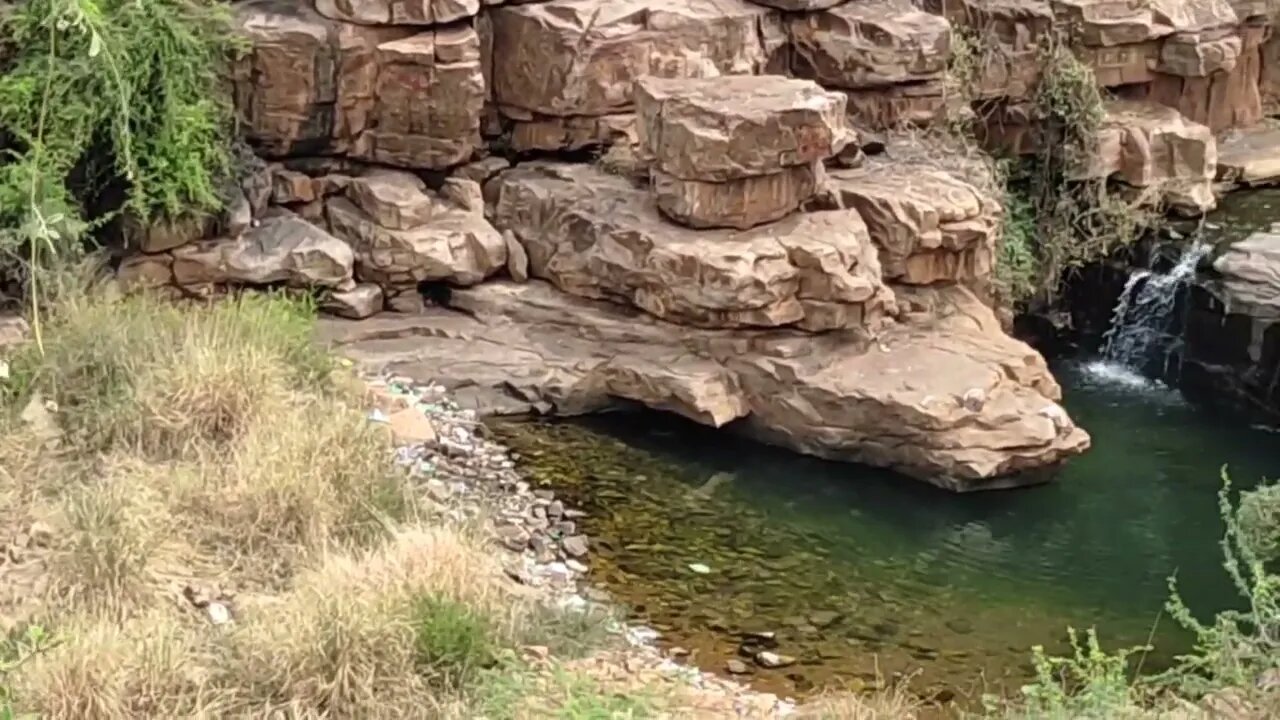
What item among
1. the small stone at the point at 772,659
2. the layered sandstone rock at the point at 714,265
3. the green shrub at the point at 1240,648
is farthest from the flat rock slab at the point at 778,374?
the green shrub at the point at 1240,648

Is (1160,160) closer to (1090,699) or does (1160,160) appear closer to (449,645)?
(1090,699)

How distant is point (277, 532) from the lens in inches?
264

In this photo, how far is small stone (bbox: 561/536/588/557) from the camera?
766 cm

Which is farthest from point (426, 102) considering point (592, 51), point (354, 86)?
point (592, 51)

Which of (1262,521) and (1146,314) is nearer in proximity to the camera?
(1262,521)

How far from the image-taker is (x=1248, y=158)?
12.3 metres

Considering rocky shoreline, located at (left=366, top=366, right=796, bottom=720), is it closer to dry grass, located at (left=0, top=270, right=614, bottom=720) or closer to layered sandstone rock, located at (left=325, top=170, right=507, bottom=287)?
dry grass, located at (left=0, top=270, right=614, bottom=720)

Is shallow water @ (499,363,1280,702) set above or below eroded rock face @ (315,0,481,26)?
below

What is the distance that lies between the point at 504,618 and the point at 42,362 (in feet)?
9.42

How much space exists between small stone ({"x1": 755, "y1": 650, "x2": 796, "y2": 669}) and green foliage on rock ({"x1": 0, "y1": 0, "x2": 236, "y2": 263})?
4156mm

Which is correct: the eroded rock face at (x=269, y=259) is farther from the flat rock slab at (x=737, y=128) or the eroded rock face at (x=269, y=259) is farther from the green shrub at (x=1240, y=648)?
the green shrub at (x=1240, y=648)

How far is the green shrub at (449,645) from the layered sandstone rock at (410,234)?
13.6 ft

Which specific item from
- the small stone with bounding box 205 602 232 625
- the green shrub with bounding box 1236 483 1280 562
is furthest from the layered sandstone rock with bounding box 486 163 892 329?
the small stone with bounding box 205 602 232 625

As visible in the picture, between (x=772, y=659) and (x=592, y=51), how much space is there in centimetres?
435
